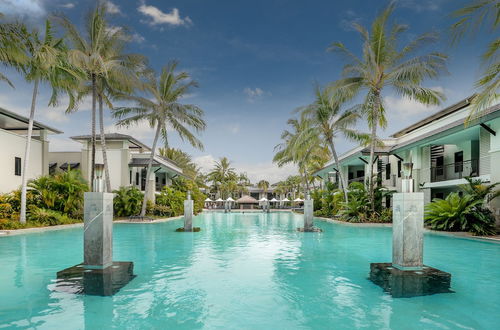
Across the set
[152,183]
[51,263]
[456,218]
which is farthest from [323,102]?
[51,263]

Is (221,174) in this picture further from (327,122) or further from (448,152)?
(448,152)

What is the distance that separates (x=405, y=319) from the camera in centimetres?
457

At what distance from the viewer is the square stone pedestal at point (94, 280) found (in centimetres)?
571

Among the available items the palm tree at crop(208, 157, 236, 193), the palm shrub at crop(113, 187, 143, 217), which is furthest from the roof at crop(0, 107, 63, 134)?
the palm tree at crop(208, 157, 236, 193)

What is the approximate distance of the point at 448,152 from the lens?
2266cm

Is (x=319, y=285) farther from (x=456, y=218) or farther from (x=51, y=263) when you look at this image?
(x=456, y=218)

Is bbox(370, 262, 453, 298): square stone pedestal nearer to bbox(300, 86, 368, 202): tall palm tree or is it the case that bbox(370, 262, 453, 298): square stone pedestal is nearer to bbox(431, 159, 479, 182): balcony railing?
bbox(431, 159, 479, 182): balcony railing

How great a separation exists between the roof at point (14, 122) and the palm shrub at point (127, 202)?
6.37 meters

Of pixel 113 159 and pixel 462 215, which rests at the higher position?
pixel 113 159

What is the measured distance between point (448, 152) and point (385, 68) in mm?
8559

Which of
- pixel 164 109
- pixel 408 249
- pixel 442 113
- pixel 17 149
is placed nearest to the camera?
pixel 408 249

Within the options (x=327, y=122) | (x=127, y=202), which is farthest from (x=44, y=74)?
(x=327, y=122)

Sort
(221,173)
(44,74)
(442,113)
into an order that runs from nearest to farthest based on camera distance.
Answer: (44,74), (442,113), (221,173)

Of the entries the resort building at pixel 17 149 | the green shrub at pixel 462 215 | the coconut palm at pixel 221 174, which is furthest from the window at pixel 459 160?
the coconut palm at pixel 221 174
